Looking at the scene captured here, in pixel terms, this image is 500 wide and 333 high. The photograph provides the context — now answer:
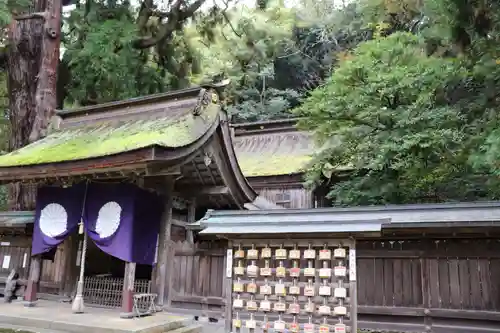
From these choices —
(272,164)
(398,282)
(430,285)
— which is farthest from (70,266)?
(272,164)

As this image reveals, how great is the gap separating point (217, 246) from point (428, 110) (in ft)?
19.7

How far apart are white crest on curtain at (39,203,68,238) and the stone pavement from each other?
177 centimetres

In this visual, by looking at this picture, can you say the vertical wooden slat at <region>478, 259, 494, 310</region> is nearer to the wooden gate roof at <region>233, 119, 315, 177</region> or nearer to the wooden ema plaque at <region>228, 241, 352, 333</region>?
the wooden ema plaque at <region>228, 241, 352, 333</region>

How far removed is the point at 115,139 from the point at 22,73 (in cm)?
655

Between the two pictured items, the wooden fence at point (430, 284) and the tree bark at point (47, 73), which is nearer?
the wooden fence at point (430, 284)

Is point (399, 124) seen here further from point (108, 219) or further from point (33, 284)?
point (33, 284)

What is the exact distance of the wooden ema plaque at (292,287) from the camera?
6508 mm

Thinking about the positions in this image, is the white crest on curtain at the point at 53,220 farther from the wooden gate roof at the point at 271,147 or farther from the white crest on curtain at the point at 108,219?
the wooden gate roof at the point at 271,147

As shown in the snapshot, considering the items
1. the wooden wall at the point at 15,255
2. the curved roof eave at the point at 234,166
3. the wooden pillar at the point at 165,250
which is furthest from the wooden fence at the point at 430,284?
the wooden wall at the point at 15,255

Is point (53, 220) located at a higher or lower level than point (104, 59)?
lower

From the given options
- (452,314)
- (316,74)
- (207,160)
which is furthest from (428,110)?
(316,74)

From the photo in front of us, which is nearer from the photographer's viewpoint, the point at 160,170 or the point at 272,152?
the point at 160,170

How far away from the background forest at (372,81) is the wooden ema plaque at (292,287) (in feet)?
9.66

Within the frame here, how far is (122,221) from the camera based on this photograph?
881 centimetres
